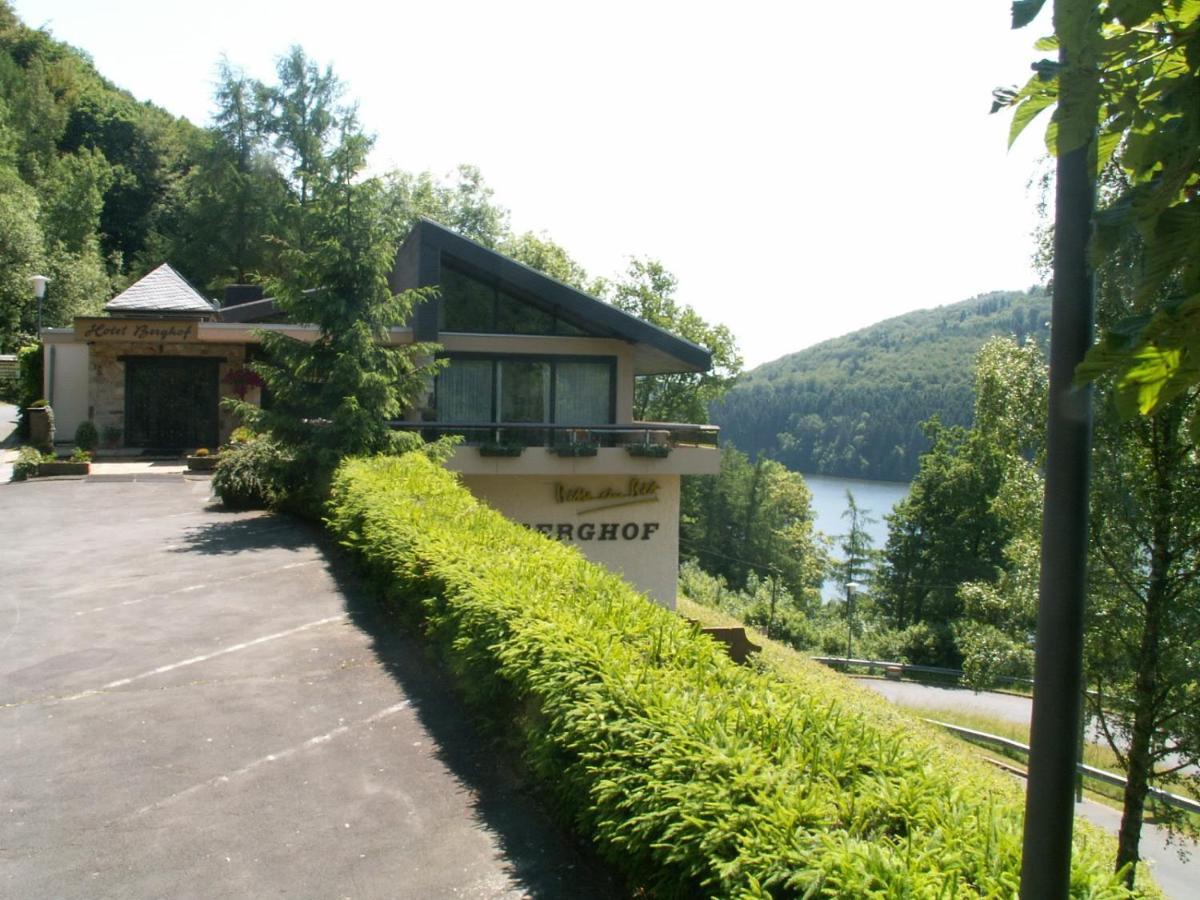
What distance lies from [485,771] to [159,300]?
24238 mm

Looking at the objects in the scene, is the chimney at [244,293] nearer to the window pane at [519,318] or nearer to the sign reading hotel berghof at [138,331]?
the sign reading hotel berghof at [138,331]

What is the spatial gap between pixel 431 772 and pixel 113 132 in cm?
7443

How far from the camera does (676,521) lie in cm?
2277

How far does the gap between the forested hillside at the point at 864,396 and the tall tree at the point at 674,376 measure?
952 inches

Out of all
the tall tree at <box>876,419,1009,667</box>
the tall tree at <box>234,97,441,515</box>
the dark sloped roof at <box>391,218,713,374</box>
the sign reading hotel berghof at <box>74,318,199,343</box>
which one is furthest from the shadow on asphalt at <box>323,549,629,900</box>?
the tall tree at <box>876,419,1009,667</box>

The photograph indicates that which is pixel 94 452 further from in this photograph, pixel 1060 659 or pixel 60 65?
pixel 60 65

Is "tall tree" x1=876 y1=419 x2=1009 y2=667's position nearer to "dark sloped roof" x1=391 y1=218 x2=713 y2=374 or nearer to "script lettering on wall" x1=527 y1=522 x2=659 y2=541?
"dark sloped roof" x1=391 y1=218 x2=713 y2=374

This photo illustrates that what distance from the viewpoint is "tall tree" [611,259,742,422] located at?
51812 millimetres

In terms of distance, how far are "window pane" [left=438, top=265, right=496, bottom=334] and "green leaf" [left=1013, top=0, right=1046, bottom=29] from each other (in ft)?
70.7

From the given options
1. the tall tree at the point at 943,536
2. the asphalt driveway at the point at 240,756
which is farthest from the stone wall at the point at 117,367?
the tall tree at the point at 943,536

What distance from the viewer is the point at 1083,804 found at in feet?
81.1

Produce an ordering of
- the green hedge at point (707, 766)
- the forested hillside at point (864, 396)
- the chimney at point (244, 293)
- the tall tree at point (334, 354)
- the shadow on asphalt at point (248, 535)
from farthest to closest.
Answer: the forested hillside at point (864, 396)
the chimney at point (244, 293)
the tall tree at point (334, 354)
the shadow on asphalt at point (248, 535)
the green hedge at point (707, 766)

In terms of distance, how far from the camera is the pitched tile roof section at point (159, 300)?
2683 cm

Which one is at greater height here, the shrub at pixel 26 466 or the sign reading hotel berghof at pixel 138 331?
the sign reading hotel berghof at pixel 138 331
